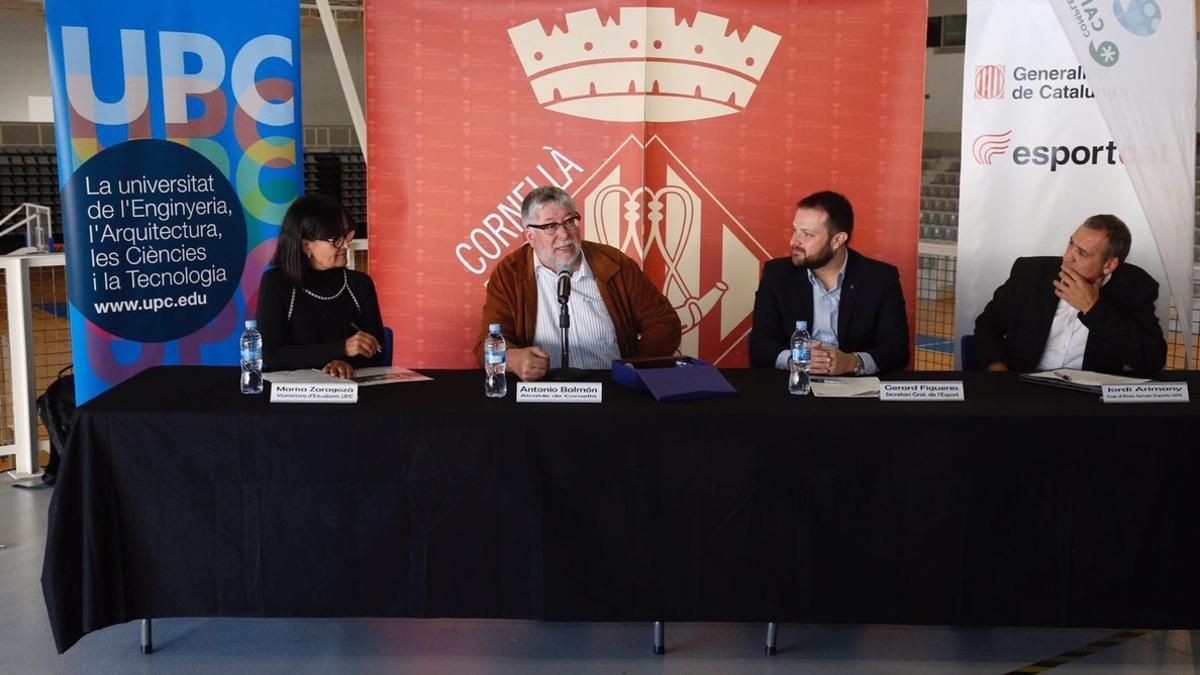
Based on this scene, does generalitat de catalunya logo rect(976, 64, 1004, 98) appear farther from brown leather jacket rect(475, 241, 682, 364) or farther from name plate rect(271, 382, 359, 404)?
name plate rect(271, 382, 359, 404)

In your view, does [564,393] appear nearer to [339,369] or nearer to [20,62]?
[339,369]

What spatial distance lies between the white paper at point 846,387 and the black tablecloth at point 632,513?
163 mm

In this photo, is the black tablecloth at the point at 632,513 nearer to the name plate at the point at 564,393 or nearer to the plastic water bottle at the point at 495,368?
the name plate at the point at 564,393

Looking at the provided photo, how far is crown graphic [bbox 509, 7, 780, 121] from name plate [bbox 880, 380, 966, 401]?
2.15 m

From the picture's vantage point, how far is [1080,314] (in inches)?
145

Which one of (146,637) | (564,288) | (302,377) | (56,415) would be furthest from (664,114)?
(146,637)

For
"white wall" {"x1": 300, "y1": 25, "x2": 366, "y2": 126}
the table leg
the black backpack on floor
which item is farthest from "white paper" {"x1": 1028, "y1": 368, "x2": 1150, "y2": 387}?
"white wall" {"x1": 300, "y1": 25, "x2": 366, "y2": 126}

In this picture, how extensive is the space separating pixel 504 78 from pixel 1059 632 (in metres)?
2.97

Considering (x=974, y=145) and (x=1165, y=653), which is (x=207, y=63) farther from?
(x=1165, y=653)

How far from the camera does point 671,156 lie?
4809mm

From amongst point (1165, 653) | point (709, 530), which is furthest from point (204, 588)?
point (1165, 653)

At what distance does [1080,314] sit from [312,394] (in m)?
2.42

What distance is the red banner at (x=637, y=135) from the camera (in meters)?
4.71

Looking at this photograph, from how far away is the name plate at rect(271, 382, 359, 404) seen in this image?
288cm
